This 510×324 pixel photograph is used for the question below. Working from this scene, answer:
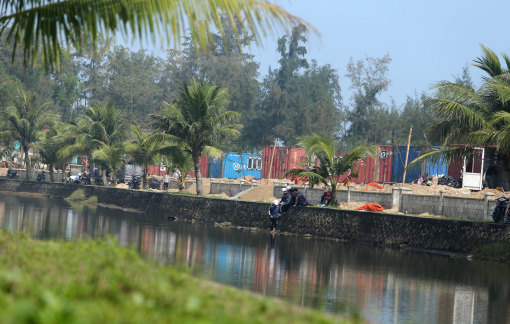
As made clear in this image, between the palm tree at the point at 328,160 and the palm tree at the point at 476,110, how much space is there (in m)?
4.65

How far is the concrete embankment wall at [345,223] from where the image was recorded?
17.9 m

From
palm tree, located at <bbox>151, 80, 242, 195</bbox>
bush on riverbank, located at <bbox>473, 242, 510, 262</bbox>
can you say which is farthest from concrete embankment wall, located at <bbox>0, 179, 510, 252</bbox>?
palm tree, located at <bbox>151, 80, 242, 195</bbox>

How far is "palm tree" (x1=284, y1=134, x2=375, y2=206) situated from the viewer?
925 inches

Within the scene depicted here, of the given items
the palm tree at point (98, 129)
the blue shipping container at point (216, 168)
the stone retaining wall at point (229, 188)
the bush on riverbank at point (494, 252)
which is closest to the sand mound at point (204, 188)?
the stone retaining wall at point (229, 188)

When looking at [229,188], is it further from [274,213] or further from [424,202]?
[424,202]

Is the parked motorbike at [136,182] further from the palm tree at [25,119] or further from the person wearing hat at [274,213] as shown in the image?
the person wearing hat at [274,213]

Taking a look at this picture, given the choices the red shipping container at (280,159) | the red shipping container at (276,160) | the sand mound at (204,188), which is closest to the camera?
the sand mound at (204,188)

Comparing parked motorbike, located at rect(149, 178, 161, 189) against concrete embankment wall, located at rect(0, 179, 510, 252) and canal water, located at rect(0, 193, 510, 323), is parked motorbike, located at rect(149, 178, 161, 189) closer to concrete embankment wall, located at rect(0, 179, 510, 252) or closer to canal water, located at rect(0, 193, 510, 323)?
concrete embankment wall, located at rect(0, 179, 510, 252)

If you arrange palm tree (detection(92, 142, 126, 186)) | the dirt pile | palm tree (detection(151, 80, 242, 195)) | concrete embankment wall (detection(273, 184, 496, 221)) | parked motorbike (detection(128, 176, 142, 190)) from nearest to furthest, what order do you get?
concrete embankment wall (detection(273, 184, 496, 221)), the dirt pile, palm tree (detection(151, 80, 242, 195)), palm tree (detection(92, 142, 126, 186)), parked motorbike (detection(128, 176, 142, 190))

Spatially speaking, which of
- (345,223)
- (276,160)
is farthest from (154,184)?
(345,223)

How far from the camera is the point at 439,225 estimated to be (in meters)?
18.6

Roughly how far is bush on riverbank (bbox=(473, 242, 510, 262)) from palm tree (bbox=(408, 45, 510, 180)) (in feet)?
9.28

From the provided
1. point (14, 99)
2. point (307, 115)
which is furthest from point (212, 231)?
point (307, 115)

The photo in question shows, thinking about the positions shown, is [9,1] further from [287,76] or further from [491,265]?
[287,76]
